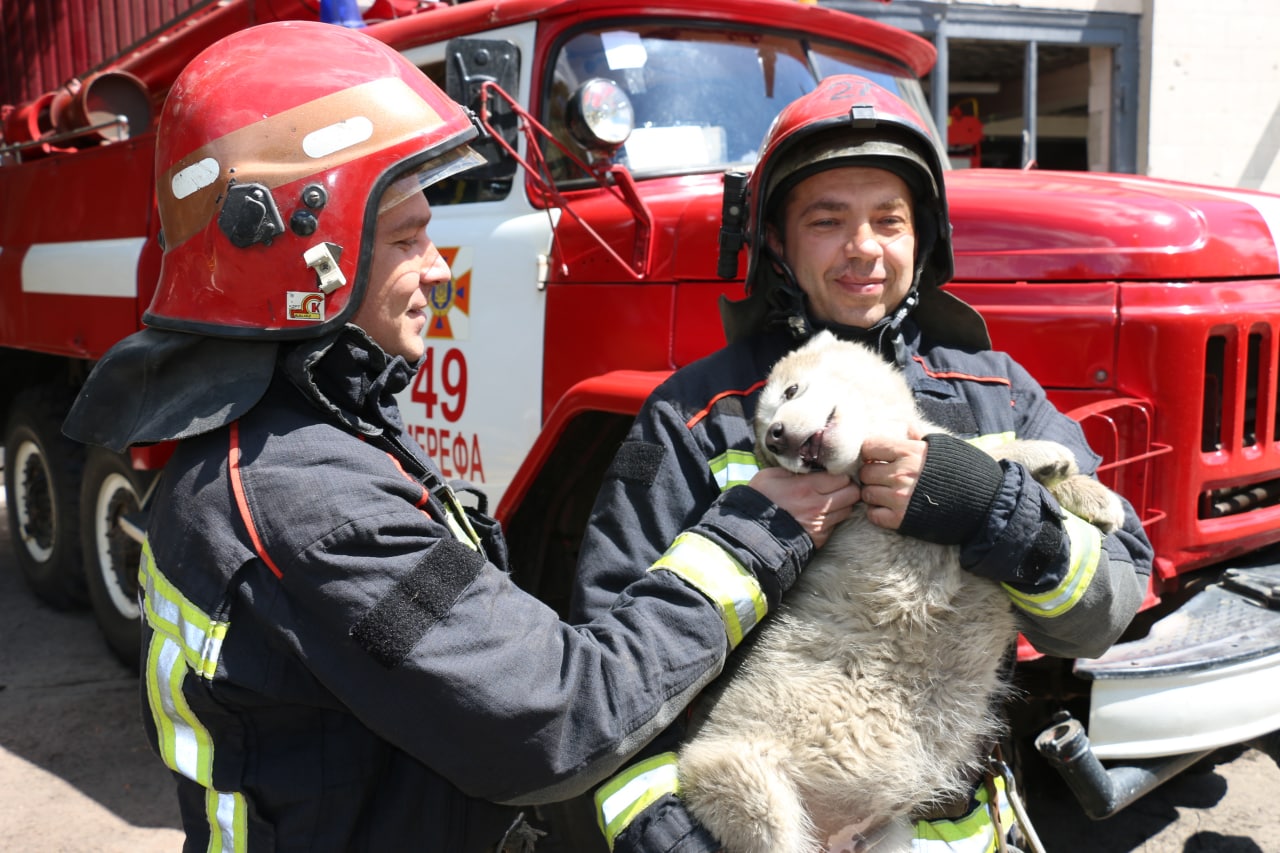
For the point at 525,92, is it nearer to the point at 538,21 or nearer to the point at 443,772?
the point at 538,21

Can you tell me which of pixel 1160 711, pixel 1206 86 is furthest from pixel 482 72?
pixel 1206 86

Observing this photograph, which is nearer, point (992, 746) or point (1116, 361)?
point (992, 746)

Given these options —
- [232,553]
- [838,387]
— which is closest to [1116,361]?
[838,387]

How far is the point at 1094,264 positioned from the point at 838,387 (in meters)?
1.25

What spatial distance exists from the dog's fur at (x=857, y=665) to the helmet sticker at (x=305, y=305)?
81 cm

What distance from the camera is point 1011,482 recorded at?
1863 mm

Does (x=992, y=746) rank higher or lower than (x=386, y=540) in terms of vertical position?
lower

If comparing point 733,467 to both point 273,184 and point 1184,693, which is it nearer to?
point 273,184

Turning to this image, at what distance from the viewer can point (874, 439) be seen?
6.47 ft

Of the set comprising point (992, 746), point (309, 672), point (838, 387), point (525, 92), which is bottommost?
point (992, 746)

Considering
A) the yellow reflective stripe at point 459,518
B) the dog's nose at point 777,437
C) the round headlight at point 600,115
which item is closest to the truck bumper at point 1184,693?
the dog's nose at point 777,437

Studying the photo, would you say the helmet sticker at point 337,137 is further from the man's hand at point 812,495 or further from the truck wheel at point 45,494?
the truck wheel at point 45,494

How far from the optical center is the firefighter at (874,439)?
1.87 m

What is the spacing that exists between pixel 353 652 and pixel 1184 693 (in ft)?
7.33
